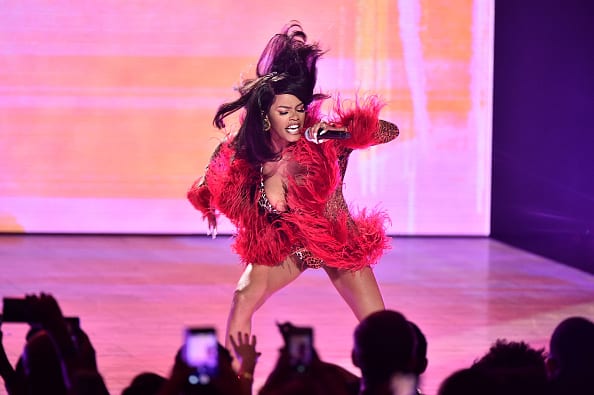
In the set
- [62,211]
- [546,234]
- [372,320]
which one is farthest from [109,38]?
[372,320]

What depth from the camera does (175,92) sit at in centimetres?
970

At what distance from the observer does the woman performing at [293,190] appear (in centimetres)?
455

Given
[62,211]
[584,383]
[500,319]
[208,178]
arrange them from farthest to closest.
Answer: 1. [62,211]
2. [500,319]
3. [208,178]
4. [584,383]

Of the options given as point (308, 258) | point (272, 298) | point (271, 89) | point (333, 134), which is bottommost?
point (272, 298)

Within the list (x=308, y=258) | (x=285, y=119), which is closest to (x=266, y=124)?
(x=285, y=119)

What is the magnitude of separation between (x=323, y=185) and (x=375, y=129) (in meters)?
0.32

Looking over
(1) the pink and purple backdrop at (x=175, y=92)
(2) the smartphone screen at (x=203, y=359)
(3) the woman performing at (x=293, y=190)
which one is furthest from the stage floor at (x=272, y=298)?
(2) the smartphone screen at (x=203, y=359)

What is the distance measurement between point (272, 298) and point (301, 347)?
449cm

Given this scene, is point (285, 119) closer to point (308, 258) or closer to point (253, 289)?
point (308, 258)

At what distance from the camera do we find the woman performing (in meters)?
4.55

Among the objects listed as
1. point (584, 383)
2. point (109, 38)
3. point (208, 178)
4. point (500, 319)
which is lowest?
point (500, 319)

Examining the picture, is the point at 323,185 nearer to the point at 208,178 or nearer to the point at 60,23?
the point at 208,178

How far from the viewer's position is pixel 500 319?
21.6ft

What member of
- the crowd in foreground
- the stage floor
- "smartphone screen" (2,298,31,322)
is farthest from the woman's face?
"smartphone screen" (2,298,31,322)
